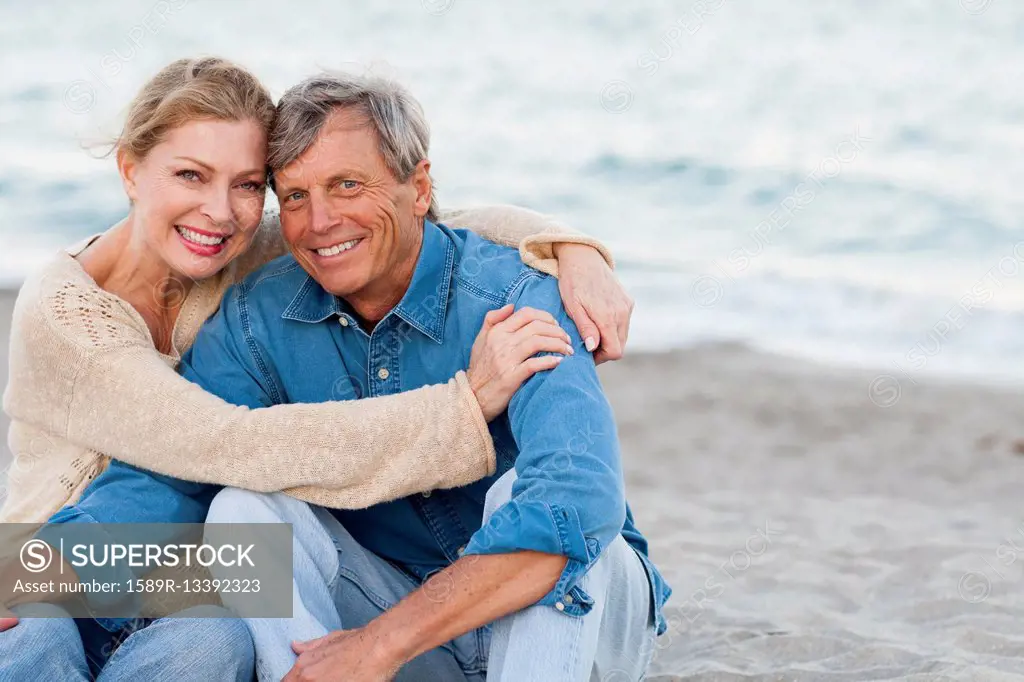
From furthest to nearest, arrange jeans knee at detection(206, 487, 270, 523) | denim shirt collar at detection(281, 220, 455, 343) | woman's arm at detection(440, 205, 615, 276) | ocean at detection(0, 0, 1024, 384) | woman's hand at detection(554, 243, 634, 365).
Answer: ocean at detection(0, 0, 1024, 384) < woman's arm at detection(440, 205, 615, 276) < denim shirt collar at detection(281, 220, 455, 343) < woman's hand at detection(554, 243, 634, 365) < jeans knee at detection(206, 487, 270, 523)

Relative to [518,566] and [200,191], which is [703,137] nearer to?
[200,191]

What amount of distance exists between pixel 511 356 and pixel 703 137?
11.4m

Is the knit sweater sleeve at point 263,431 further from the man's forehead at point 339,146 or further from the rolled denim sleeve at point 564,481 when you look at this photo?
the man's forehead at point 339,146

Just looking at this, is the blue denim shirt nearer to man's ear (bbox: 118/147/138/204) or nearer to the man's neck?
the man's neck

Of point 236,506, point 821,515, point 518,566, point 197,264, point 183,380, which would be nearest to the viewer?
point 518,566

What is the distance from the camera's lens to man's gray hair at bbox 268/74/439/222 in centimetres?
279

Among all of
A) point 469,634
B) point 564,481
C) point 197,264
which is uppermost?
point 197,264

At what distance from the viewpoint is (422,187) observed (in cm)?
298

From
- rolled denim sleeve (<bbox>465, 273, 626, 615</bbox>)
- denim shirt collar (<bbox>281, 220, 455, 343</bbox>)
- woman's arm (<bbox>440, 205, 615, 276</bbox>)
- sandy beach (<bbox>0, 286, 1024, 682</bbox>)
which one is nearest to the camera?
rolled denim sleeve (<bbox>465, 273, 626, 615</bbox>)

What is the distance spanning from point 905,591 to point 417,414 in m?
2.31

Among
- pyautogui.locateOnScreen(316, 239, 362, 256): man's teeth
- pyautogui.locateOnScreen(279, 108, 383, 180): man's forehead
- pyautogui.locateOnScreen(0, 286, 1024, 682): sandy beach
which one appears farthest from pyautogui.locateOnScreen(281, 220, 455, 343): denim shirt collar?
pyautogui.locateOnScreen(0, 286, 1024, 682): sandy beach

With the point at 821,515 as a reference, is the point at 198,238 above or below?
above

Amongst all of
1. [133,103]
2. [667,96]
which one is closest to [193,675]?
[133,103]

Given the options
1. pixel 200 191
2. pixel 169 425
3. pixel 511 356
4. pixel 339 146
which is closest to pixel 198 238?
pixel 200 191
